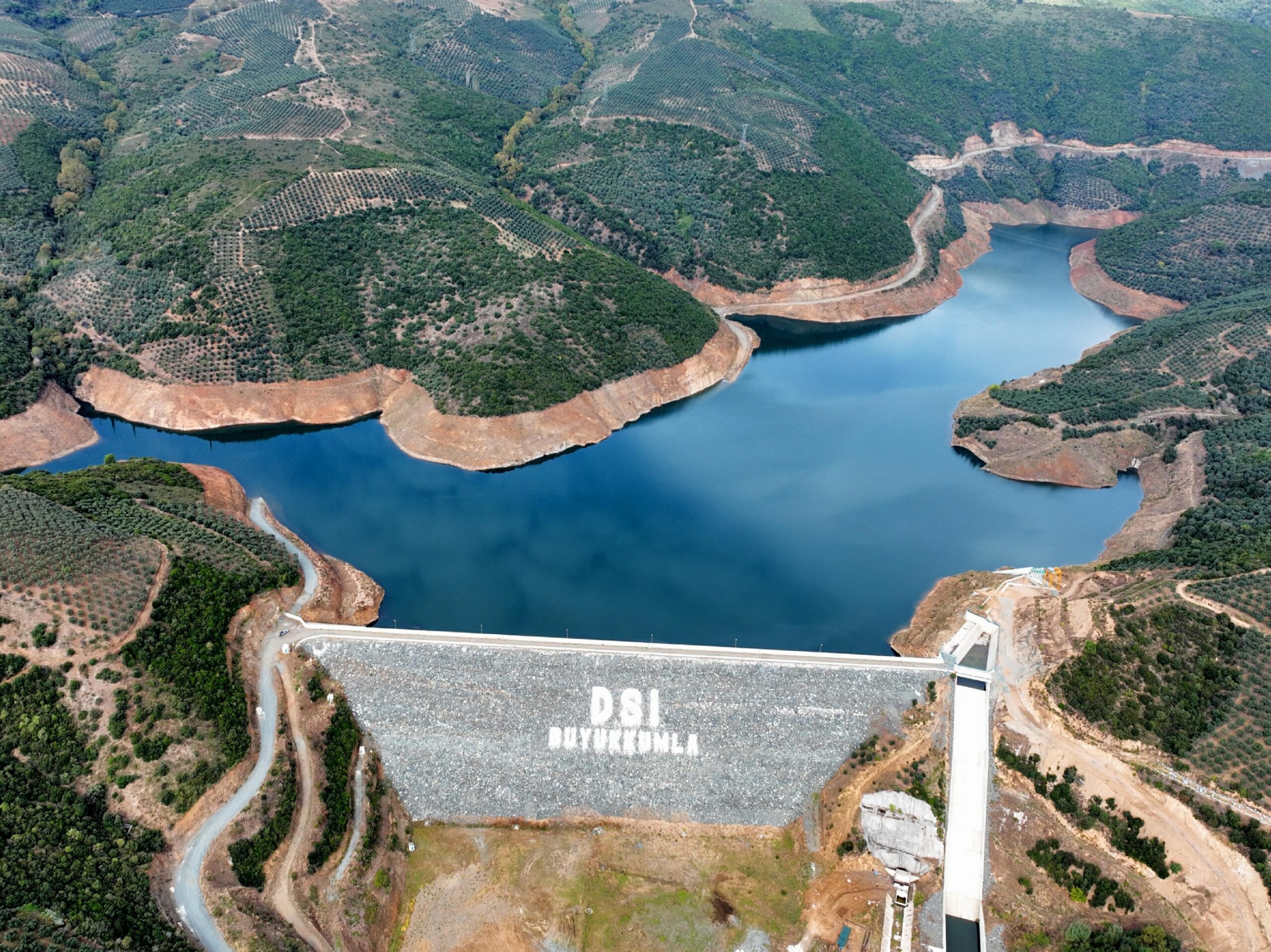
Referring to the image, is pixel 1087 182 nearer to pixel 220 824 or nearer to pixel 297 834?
pixel 297 834

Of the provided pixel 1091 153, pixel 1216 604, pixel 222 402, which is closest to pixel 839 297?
pixel 1216 604

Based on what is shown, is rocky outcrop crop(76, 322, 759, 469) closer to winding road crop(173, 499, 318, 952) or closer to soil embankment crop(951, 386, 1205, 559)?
winding road crop(173, 499, 318, 952)

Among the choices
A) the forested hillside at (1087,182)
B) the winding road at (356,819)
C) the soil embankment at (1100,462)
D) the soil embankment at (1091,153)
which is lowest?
the winding road at (356,819)

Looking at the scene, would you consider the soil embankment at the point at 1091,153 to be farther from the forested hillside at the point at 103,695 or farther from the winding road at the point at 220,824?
the winding road at the point at 220,824

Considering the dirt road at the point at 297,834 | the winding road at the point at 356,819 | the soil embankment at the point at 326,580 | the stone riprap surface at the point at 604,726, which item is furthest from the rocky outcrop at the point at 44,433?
the winding road at the point at 356,819

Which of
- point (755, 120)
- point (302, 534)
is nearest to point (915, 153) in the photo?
point (755, 120)

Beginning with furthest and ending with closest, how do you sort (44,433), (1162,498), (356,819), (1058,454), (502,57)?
(502,57)
(1058,454)
(1162,498)
(44,433)
(356,819)
